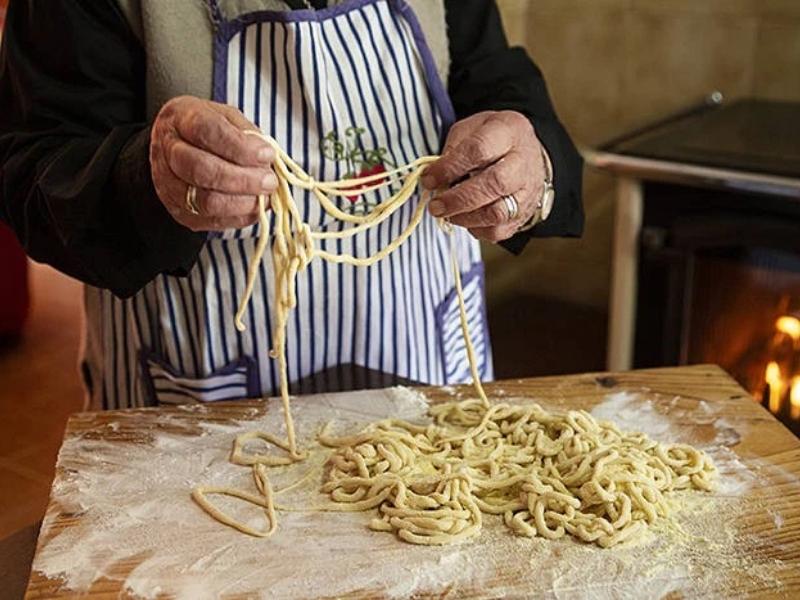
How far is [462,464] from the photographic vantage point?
1.28 metres

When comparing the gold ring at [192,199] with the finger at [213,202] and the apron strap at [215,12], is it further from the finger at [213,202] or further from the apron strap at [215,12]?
the apron strap at [215,12]

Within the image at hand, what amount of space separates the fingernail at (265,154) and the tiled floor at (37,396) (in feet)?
4.91

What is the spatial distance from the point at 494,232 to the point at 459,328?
38 cm

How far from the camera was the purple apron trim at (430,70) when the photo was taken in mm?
1459

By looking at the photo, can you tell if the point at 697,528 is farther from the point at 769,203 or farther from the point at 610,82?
the point at 610,82

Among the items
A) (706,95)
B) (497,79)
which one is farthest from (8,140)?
(706,95)

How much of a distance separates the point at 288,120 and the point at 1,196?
0.35 metres

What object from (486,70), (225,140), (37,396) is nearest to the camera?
(225,140)

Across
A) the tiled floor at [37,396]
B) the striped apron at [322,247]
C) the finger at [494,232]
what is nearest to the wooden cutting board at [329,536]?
the striped apron at [322,247]

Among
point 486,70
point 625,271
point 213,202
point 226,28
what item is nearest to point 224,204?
point 213,202

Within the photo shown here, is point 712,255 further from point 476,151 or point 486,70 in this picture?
point 476,151

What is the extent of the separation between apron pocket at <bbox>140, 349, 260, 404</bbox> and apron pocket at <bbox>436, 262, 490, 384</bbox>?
10.8 inches

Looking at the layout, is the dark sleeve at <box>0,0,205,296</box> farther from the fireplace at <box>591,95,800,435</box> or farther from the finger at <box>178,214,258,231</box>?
the fireplace at <box>591,95,800,435</box>

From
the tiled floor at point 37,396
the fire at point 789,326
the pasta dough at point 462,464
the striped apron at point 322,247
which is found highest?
the striped apron at point 322,247
